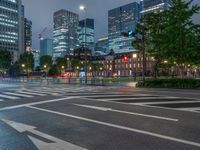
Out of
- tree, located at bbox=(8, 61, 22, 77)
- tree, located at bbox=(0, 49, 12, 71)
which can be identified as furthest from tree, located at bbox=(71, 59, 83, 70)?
tree, located at bbox=(0, 49, 12, 71)

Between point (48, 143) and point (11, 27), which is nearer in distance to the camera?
point (48, 143)

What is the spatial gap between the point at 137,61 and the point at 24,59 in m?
61.7

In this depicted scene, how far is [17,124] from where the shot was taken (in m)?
7.91

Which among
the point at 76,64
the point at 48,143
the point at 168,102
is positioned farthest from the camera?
the point at 76,64

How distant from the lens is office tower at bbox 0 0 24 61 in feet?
550

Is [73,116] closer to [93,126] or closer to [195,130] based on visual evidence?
[93,126]

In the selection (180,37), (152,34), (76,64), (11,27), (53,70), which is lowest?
(53,70)

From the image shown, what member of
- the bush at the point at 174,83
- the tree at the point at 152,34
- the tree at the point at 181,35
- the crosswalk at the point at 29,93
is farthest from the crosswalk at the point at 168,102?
the tree at the point at 152,34

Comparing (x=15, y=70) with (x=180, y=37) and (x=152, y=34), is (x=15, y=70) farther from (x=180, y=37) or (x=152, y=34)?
(x=180, y=37)

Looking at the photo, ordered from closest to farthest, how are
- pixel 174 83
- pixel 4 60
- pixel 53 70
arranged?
pixel 174 83, pixel 4 60, pixel 53 70

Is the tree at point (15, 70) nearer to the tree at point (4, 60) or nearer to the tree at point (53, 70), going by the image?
A: the tree at point (4, 60)

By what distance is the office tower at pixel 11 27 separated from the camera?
167500mm

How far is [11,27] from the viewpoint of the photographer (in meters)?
172

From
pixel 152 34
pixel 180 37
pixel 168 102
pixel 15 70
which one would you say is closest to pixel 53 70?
pixel 15 70
